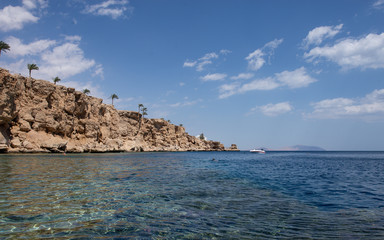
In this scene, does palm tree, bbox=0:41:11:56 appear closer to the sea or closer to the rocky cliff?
the rocky cliff

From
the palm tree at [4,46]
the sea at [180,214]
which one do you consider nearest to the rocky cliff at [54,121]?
the palm tree at [4,46]

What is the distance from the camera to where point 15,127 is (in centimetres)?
5059

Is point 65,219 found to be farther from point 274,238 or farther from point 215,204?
point 274,238

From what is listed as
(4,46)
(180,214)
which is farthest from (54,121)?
(180,214)

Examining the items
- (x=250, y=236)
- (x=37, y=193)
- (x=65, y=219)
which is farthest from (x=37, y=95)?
(x=250, y=236)

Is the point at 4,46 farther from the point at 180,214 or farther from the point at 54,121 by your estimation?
the point at 180,214

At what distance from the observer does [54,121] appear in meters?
59.8

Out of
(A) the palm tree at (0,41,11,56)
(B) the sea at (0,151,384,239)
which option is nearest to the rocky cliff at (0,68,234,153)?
(A) the palm tree at (0,41,11,56)

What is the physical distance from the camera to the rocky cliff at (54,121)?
48.8 meters

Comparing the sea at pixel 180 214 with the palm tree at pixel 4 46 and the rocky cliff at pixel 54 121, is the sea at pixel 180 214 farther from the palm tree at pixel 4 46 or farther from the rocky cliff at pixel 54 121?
the palm tree at pixel 4 46

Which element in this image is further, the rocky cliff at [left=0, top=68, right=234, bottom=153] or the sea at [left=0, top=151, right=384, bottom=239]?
the rocky cliff at [left=0, top=68, right=234, bottom=153]

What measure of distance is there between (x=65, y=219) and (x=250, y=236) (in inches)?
244

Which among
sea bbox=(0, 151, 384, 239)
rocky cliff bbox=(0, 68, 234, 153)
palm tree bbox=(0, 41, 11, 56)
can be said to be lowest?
sea bbox=(0, 151, 384, 239)

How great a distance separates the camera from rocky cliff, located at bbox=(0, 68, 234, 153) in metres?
48.8
